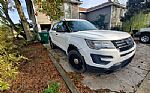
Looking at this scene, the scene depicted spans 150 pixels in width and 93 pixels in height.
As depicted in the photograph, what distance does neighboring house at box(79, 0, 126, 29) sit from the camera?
18378 millimetres

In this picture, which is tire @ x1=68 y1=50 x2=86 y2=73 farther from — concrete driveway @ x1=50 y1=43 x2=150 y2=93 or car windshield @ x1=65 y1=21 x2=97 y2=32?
car windshield @ x1=65 y1=21 x2=97 y2=32

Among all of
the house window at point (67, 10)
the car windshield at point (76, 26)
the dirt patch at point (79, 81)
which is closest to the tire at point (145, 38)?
the car windshield at point (76, 26)

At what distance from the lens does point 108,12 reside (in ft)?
61.5

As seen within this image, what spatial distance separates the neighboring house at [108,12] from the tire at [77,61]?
1455 centimetres

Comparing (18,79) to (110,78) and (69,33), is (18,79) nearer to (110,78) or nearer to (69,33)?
(69,33)

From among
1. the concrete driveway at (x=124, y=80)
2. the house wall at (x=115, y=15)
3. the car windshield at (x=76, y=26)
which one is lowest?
the concrete driveway at (x=124, y=80)

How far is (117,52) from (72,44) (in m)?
1.51

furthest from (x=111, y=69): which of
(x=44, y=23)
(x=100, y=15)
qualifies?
(x=100, y=15)

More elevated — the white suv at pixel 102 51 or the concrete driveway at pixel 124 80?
the white suv at pixel 102 51

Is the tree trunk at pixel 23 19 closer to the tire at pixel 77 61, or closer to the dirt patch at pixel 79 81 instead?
the tire at pixel 77 61

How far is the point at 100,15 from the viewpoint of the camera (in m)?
19.2

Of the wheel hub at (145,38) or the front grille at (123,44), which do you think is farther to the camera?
the wheel hub at (145,38)

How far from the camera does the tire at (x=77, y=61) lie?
3.90 meters

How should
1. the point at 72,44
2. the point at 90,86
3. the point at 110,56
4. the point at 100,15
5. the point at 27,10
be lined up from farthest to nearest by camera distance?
the point at 100,15
the point at 27,10
the point at 72,44
the point at 90,86
the point at 110,56
